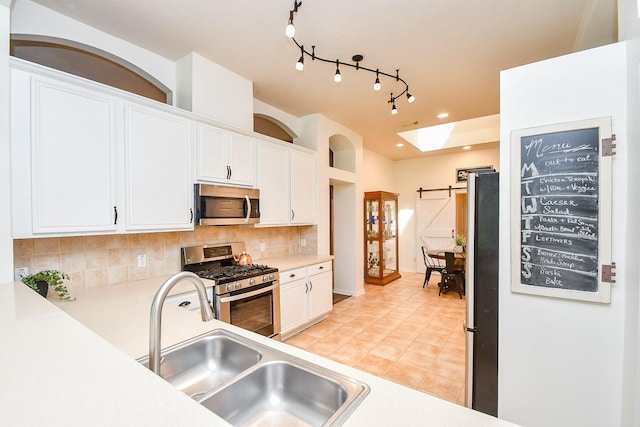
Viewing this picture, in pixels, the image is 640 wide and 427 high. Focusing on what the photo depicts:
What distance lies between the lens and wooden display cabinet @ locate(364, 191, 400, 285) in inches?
238

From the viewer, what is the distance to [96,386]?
2.08 feet

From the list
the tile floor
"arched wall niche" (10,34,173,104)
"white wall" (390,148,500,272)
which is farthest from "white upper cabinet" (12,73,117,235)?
"white wall" (390,148,500,272)

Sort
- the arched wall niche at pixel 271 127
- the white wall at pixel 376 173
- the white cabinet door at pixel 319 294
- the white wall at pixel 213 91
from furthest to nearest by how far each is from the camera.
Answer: the white wall at pixel 376 173
the arched wall niche at pixel 271 127
the white cabinet door at pixel 319 294
the white wall at pixel 213 91

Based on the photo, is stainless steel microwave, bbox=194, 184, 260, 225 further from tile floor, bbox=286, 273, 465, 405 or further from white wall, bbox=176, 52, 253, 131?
tile floor, bbox=286, 273, 465, 405

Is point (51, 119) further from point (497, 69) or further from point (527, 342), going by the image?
point (497, 69)

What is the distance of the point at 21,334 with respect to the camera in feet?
2.97

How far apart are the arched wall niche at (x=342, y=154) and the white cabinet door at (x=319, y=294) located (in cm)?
216

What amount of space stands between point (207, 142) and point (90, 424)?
2.59 m

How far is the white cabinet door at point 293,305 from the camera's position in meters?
3.30

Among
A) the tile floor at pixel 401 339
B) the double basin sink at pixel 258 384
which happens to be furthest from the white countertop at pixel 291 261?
the double basin sink at pixel 258 384

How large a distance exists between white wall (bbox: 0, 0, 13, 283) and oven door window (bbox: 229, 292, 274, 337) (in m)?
1.47

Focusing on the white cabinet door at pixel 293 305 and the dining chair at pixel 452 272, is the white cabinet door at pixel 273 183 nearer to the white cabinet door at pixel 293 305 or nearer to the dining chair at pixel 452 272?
the white cabinet door at pixel 293 305

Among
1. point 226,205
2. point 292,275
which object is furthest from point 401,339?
point 226,205

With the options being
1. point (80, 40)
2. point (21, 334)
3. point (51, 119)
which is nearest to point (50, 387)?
point (21, 334)
